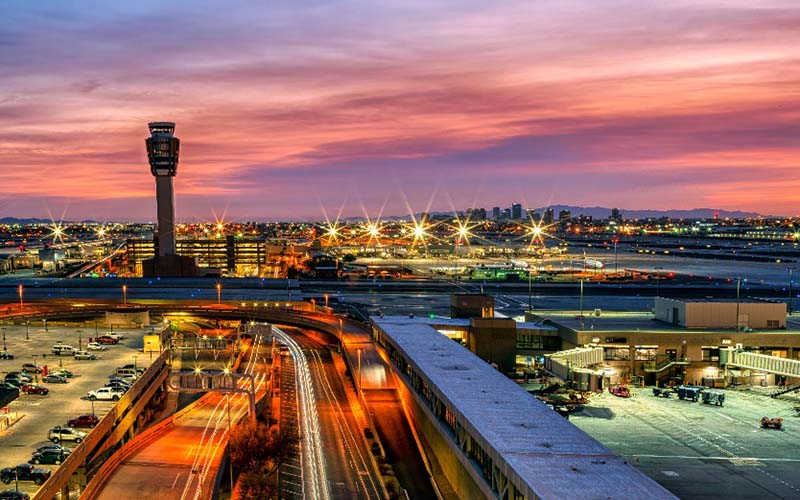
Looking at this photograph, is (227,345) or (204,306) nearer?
(227,345)

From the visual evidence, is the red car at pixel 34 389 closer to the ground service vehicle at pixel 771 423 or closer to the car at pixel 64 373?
the car at pixel 64 373

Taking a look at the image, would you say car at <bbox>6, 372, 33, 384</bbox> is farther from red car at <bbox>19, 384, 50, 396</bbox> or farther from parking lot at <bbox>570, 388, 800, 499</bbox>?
parking lot at <bbox>570, 388, 800, 499</bbox>

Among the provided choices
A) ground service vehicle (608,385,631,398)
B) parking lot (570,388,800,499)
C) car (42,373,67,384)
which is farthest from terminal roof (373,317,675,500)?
car (42,373,67,384)

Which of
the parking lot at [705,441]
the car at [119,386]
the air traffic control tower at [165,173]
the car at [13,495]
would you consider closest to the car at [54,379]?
the car at [119,386]

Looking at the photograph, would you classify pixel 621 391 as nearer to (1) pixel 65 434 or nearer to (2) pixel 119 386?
(1) pixel 65 434

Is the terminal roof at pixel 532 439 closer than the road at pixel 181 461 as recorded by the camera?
Yes

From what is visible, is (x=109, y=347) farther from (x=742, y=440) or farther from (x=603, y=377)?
(x=742, y=440)

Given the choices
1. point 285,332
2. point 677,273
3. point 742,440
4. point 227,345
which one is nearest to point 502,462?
point 742,440
